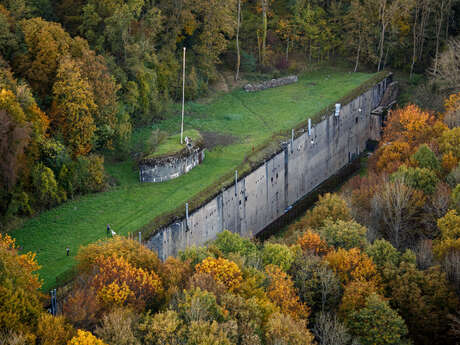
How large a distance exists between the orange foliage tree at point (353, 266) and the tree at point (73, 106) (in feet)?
65.0

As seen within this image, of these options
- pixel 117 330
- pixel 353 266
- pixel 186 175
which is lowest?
pixel 186 175

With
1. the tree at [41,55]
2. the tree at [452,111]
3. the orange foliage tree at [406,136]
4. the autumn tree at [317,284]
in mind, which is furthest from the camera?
the tree at [452,111]

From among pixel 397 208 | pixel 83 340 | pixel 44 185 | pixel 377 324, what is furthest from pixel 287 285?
pixel 44 185

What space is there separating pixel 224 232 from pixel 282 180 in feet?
62.9

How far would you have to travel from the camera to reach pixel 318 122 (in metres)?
57.2

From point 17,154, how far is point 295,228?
19467 mm

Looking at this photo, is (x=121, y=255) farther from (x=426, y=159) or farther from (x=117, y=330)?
(x=426, y=159)

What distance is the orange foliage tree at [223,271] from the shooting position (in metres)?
29.1

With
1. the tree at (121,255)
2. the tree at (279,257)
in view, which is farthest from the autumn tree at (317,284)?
the tree at (121,255)

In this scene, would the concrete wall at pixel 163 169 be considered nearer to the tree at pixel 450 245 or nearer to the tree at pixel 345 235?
the tree at pixel 345 235

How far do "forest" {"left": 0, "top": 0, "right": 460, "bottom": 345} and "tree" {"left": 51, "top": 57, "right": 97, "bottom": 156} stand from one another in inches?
4.4

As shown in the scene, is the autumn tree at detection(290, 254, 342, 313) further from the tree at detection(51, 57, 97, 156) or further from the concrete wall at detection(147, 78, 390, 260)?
the tree at detection(51, 57, 97, 156)

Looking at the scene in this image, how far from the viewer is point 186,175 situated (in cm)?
4662

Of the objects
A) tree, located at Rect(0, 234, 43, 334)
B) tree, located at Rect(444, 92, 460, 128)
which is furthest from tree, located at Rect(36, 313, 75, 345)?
tree, located at Rect(444, 92, 460, 128)
